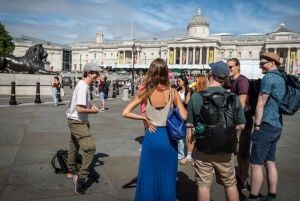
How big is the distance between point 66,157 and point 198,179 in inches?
110

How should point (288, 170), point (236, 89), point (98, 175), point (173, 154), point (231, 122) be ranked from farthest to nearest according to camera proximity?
point (288, 170) < point (98, 175) < point (236, 89) < point (173, 154) < point (231, 122)

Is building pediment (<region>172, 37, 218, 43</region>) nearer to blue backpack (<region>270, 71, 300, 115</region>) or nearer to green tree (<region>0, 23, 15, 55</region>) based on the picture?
green tree (<region>0, 23, 15, 55</region>)

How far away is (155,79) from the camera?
3.23 meters

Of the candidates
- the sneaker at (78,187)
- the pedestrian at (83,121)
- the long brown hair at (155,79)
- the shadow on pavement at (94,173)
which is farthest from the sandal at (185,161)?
the long brown hair at (155,79)

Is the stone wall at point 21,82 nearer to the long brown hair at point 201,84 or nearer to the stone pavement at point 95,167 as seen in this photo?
the stone pavement at point 95,167

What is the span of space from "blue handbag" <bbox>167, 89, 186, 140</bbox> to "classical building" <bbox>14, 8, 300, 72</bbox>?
77868mm

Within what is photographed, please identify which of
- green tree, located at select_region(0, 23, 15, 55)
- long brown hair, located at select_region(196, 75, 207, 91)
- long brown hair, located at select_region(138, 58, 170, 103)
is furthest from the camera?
green tree, located at select_region(0, 23, 15, 55)

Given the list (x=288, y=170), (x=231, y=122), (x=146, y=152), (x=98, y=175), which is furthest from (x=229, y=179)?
(x=288, y=170)

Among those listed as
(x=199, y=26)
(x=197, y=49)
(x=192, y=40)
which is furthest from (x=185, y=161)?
(x=199, y=26)

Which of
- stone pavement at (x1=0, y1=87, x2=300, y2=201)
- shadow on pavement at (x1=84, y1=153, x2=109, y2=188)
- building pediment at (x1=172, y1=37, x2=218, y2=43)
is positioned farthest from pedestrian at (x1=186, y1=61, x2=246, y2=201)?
building pediment at (x1=172, y1=37, x2=218, y2=43)

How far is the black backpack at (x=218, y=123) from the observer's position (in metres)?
2.97

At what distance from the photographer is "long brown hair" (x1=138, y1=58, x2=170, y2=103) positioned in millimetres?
3221

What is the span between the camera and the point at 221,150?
299 centimetres

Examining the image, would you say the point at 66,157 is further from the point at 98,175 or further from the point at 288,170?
the point at 288,170
